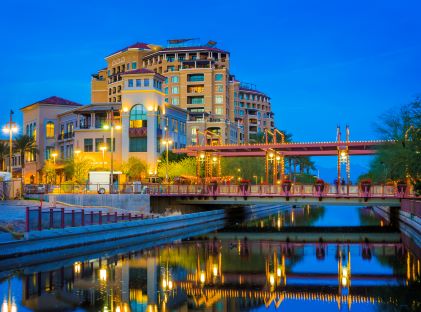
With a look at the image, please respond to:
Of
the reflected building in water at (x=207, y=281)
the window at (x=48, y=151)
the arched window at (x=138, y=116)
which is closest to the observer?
the reflected building in water at (x=207, y=281)

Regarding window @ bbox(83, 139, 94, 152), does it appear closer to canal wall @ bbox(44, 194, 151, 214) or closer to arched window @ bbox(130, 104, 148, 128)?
arched window @ bbox(130, 104, 148, 128)

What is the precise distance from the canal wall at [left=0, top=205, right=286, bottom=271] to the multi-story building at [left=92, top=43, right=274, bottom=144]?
68.3 metres

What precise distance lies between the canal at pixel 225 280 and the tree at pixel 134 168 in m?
41.2

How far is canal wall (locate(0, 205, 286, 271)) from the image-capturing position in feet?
97.9

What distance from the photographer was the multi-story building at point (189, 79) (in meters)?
134

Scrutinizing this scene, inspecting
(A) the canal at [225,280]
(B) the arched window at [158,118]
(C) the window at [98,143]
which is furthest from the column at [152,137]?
(A) the canal at [225,280]

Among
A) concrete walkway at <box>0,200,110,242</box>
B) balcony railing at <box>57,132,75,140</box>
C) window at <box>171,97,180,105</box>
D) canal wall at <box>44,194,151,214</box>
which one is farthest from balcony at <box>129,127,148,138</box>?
window at <box>171,97,180,105</box>

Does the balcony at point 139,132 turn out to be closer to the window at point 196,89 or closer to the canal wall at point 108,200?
the canal wall at point 108,200

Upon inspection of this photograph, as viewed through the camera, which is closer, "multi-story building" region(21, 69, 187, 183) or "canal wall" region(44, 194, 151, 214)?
"canal wall" region(44, 194, 151, 214)

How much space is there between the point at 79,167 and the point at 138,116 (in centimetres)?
1061

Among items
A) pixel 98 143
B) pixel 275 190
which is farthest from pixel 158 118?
pixel 275 190

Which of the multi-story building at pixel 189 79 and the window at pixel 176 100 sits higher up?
the multi-story building at pixel 189 79

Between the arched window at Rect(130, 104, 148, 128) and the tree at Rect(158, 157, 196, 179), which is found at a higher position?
the arched window at Rect(130, 104, 148, 128)

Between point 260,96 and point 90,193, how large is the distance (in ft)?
396
